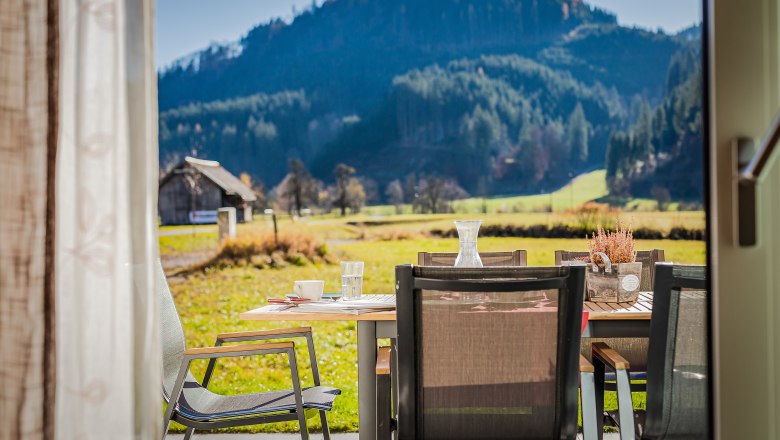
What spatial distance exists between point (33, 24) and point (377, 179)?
4.89m

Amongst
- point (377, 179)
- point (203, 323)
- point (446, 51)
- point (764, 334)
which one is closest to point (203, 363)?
point (203, 323)

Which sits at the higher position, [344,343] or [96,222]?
[96,222]

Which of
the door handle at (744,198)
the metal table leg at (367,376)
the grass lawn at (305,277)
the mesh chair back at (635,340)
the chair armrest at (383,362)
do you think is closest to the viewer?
the door handle at (744,198)

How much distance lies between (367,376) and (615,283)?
107 cm

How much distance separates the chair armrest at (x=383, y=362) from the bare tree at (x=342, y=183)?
431 cm

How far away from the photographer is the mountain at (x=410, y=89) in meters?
6.71

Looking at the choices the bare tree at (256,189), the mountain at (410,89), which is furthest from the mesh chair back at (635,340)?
the bare tree at (256,189)

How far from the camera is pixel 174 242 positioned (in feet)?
22.4

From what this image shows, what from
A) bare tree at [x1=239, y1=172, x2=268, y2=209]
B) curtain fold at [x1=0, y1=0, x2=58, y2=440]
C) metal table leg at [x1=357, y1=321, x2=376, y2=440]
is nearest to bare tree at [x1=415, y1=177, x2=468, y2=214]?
bare tree at [x1=239, y1=172, x2=268, y2=209]

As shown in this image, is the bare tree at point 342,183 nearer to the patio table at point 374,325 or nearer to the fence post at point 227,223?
the fence post at point 227,223

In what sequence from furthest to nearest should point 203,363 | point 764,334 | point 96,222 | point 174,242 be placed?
point 174,242 → point 203,363 → point 96,222 → point 764,334

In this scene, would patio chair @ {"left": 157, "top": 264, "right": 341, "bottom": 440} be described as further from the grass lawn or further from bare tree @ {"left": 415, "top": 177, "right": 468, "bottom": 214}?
bare tree @ {"left": 415, "top": 177, "right": 468, "bottom": 214}

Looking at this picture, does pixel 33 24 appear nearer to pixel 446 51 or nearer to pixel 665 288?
pixel 665 288

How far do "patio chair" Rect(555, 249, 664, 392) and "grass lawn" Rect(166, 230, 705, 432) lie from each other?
2501mm
